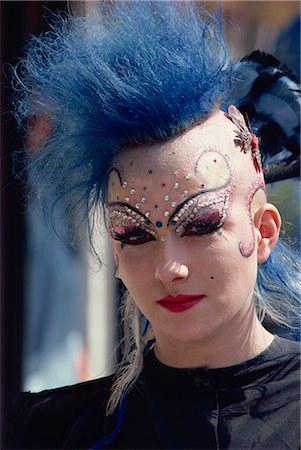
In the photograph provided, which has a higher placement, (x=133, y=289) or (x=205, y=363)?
(x=133, y=289)

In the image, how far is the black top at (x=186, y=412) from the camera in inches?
63.4

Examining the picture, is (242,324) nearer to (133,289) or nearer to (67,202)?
(133,289)

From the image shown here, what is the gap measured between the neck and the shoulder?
0.21m

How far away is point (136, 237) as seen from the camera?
1.64 meters

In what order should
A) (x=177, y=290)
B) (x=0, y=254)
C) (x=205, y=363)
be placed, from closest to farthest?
(x=177, y=290)
(x=205, y=363)
(x=0, y=254)

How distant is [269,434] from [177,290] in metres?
0.35

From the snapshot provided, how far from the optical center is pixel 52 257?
3967mm

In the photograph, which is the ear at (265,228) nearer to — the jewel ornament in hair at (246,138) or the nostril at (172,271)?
the jewel ornament in hair at (246,138)

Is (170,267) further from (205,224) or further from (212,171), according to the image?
(212,171)

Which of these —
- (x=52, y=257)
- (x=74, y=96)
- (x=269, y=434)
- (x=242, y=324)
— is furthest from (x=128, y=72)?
(x=52, y=257)

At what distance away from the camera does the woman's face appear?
1.58 metres

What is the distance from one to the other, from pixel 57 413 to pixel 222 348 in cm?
43

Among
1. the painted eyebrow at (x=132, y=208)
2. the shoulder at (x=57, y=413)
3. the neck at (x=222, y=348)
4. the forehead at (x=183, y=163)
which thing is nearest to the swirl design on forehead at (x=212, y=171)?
the forehead at (x=183, y=163)

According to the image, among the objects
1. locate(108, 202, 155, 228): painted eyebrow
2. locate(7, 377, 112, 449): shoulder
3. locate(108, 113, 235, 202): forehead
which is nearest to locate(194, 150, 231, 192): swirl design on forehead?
locate(108, 113, 235, 202): forehead
